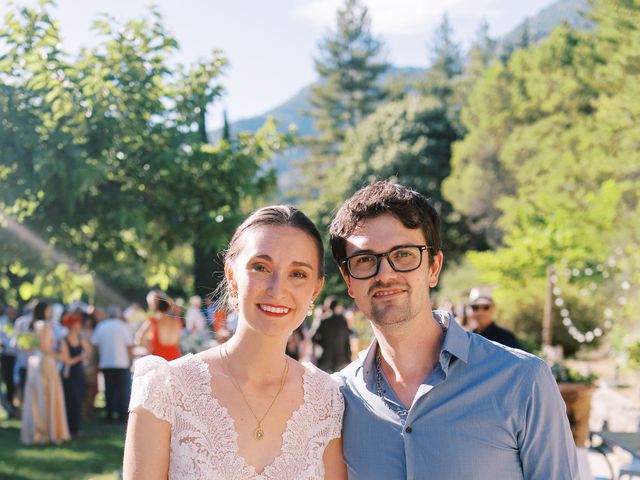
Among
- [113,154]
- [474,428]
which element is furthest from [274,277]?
[113,154]

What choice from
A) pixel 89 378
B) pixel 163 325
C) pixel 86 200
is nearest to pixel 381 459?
pixel 86 200

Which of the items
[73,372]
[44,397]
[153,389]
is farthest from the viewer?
[73,372]

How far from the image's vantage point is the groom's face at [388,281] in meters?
2.58

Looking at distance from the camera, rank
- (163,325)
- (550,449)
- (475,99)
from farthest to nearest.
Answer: (475,99), (163,325), (550,449)

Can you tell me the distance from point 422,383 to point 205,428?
70 centimetres

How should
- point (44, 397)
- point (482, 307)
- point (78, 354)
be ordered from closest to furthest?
point (482, 307), point (44, 397), point (78, 354)

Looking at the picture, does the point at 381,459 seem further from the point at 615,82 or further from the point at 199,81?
the point at 615,82

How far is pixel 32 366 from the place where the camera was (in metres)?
9.90

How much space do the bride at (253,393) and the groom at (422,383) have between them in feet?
0.45

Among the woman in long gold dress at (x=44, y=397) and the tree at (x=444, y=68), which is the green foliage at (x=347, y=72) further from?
the woman in long gold dress at (x=44, y=397)

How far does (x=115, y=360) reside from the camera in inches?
433

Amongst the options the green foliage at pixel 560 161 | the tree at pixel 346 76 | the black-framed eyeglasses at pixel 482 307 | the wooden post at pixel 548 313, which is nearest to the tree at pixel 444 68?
the tree at pixel 346 76

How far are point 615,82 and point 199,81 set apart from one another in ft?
72.0

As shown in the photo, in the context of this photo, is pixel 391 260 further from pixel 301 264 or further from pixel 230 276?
pixel 230 276
